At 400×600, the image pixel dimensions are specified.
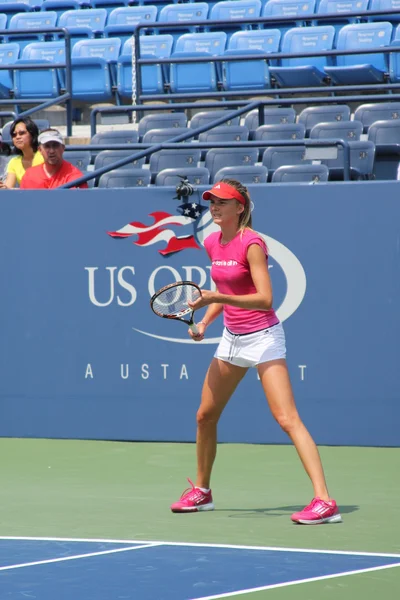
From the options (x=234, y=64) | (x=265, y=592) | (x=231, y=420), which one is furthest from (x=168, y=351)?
(x=234, y=64)

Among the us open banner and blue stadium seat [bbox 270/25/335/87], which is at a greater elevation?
blue stadium seat [bbox 270/25/335/87]

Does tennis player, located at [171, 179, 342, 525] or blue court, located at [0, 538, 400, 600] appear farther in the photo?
tennis player, located at [171, 179, 342, 525]

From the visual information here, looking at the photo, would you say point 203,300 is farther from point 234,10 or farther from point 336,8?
point 234,10

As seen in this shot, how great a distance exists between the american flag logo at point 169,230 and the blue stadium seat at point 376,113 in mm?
3814

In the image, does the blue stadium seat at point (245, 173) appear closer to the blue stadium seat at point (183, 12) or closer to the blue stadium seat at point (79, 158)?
the blue stadium seat at point (79, 158)

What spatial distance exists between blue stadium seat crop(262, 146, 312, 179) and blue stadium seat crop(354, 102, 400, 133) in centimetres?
133

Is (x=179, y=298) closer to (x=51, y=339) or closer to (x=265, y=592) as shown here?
(x=265, y=592)

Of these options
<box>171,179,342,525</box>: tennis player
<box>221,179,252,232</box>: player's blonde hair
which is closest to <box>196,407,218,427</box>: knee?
<box>171,179,342,525</box>: tennis player

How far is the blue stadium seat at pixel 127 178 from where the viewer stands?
10.4 metres

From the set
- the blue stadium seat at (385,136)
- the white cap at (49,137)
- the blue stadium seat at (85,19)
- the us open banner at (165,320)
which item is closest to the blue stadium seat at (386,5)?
the blue stadium seat at (385,136)

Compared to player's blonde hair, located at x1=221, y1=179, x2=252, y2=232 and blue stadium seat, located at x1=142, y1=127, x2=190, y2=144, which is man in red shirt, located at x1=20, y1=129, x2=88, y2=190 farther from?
player's blonde hair, located at x1=221, y1=179, x2=252, y2=232

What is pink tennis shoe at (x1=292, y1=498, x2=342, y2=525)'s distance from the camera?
580 centimetres

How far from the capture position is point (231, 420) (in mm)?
8539

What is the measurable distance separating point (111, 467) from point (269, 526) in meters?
2.19
